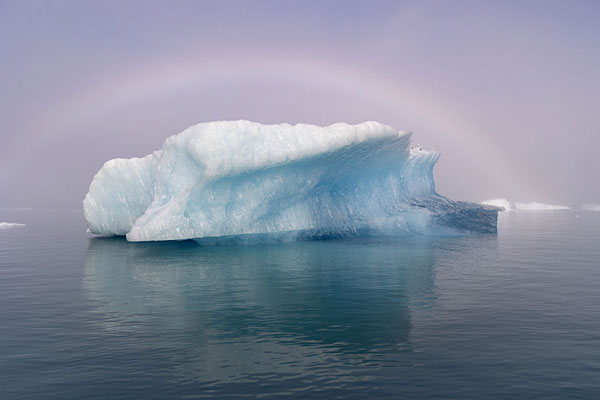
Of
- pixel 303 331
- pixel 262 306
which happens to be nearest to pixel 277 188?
pixel 262 306

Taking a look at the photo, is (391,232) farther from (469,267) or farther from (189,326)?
(189,326)

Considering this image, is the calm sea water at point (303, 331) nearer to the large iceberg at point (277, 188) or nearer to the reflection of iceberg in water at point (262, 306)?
the reflection of iceberg in water at point (262, 306)

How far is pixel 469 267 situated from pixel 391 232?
14471mm

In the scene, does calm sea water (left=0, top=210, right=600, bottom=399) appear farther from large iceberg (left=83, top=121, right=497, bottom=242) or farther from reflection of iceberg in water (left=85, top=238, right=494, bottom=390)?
large iceberg (left=83, top=121, right=497, bottom=242)

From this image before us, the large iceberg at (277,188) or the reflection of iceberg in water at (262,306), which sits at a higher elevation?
the large iceberg at (277,188)

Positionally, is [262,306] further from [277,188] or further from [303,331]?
[277,188]

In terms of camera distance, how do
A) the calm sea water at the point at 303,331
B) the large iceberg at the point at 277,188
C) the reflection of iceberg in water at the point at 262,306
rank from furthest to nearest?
the large iceberg at the point at 277,188 → the reflection of iceberg in water at the point at 262,306 → the calm sea water at the point at 303,331

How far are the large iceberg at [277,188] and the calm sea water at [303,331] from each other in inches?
240

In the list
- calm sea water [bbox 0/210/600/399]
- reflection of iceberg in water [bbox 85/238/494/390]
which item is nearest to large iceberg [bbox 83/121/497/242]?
reflection of iceberg in water [bbox 85/238/494/390]

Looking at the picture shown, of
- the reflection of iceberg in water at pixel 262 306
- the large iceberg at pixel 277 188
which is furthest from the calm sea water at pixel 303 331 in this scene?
the large iceberg at pixel 277 188

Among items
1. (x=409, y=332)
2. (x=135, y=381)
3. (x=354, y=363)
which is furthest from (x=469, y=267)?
(x=135, y=381)

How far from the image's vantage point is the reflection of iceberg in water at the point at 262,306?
282 inches

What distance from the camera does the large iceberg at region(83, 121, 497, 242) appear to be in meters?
21.9

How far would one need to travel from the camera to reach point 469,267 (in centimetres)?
1661
